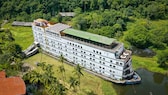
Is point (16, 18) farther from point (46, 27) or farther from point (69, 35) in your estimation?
point (69, 35)

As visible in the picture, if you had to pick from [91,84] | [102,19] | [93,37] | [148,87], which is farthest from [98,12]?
[148,87]

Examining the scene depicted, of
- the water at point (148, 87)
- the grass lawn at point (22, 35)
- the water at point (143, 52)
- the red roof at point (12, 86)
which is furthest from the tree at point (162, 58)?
the grass lawn at point (22, 35)

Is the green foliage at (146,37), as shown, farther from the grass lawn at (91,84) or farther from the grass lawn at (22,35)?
the grass lawn at (22,35)

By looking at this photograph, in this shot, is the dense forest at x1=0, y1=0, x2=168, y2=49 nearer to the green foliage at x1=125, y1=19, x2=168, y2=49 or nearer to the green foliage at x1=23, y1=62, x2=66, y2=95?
the green foliage at x1=125, y1=19, x2=168, y2=49

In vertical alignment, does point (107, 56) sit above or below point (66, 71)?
above

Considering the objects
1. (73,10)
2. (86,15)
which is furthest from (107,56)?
(73,10)

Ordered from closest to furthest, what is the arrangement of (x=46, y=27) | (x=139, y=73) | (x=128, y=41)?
(x=139, y=73) → (x=46, y=27) → (x=128, y=41)
